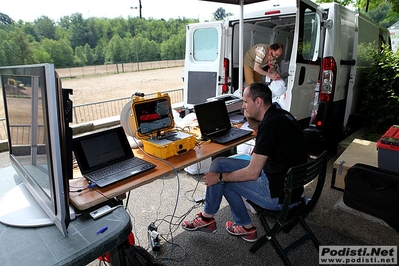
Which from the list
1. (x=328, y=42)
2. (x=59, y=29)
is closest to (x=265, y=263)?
(x=328, y=42)

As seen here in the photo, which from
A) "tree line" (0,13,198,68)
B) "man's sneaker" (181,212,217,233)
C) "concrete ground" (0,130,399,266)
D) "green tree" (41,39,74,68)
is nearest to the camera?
"concrete ground" (0,130,399,266)

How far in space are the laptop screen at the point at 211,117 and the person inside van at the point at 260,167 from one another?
380 mm

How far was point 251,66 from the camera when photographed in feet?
14.4

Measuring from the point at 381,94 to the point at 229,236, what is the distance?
340 cm

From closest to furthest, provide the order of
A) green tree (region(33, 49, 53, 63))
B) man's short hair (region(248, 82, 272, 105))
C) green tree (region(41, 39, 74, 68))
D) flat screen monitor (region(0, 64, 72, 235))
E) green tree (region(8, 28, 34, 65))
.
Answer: flat screen monitor (region(0, 64, 72, 235)), man's short hair (region(248, 82, 272, 105)), green tree (region(8, 28, 34, 65)), green tree (region(33, 49, 53, 63)), green tree (region(41, 39, 74, 68))

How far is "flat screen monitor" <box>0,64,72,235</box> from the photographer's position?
983mm

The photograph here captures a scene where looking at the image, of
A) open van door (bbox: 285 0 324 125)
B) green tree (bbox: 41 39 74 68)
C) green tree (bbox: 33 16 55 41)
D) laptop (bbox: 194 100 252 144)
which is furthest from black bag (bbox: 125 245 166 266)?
green tree (bbox: 33 16 55 41)

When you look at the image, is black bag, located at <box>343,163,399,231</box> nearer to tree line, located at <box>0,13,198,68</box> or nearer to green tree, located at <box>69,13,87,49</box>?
tree line, located at <box>0,13,198,68</box>

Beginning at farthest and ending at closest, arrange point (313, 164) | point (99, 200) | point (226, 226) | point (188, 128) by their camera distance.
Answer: point (188, 128)
point (226, 226)
point (313, 164)
point (99, 200)

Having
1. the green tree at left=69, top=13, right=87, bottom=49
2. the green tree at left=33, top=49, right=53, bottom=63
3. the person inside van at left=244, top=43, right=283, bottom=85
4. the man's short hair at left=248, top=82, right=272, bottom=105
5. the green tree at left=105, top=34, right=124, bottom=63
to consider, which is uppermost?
the green tree at left=69, top=13, right=87, bottom=49

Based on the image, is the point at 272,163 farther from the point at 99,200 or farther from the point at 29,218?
the point at 29,218

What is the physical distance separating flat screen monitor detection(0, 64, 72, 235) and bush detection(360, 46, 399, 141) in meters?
4.37

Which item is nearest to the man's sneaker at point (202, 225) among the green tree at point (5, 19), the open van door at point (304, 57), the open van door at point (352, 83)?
the open van door at point (304, 57)

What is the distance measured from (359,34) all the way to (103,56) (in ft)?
98.5
